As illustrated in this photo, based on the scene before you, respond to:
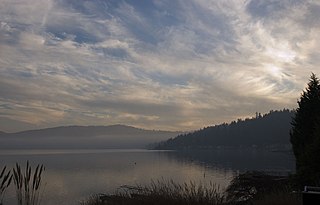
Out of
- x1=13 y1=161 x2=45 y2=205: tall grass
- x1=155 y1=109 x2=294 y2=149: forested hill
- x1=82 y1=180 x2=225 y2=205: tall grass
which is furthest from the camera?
x1=155 y1=109 x2=294 y2=149: forested hill

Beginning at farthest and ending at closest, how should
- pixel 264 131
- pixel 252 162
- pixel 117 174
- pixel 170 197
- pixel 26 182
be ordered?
pixel 264 131 → pixel 252 162 → pixel 117 174 → pixel 170 197 → pixel 26 182

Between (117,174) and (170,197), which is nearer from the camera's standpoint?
(170,197)

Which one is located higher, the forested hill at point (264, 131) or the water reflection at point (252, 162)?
the forested hill at point (264, 131)

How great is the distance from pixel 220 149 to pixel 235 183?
184 metres

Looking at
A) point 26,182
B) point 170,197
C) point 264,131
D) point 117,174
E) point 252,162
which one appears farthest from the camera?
point 264,131

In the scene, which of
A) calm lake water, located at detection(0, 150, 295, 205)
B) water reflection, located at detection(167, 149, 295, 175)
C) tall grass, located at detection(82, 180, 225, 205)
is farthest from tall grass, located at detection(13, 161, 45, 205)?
water reflection, located at detection(167, 149, 295, 175)

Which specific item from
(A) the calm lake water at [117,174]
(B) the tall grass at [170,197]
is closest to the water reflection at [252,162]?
(A) the calm lake water at [117,174]

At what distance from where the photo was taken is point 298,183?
16.6 m

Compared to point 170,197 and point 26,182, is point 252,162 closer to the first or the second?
point 170,197

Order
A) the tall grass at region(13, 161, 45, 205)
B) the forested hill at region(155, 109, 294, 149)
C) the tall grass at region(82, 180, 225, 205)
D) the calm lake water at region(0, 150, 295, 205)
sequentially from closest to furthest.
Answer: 1. the tall grass at region(13, 161, 45, 205)
2. the tall grass at region(82, 180, 225, 205)
3. the calm lake water at region(0, 150, 295, 205)
4. the forested hill at region(155, 109, 294, 149)

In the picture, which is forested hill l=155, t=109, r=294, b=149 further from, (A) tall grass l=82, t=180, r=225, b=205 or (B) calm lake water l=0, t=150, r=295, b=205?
(A) tall grass l=82, t=180, r=225, b=205

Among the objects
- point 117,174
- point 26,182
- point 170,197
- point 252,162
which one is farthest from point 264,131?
point 26,182

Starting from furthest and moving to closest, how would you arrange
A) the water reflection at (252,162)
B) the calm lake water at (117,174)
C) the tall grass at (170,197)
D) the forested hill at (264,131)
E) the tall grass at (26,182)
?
the forested hill at (264,131) → the water reflection at (252,162) → the calm lake water at (117,174) → the tall grass at (170,197) → the tall grass at (26,182)

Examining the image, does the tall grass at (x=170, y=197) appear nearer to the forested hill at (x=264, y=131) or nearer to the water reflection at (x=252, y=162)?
the water reflection at (x=252, y=162)
